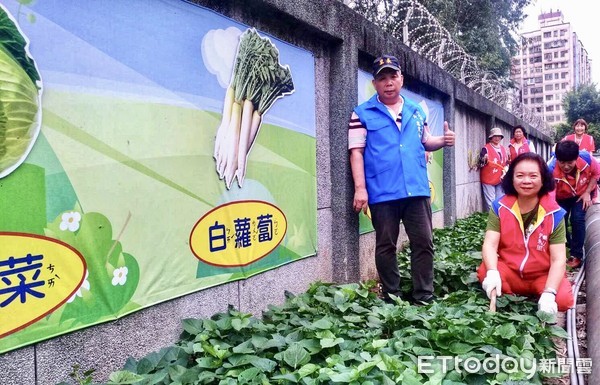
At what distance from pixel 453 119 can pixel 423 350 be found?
601 centimetres

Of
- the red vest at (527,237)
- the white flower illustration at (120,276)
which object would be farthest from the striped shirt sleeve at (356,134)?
the white flower illustration at (120,276)

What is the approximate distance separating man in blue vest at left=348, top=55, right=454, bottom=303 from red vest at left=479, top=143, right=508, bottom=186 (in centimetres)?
510

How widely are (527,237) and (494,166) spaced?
5.34 metres

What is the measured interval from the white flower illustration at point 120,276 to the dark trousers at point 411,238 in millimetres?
2182

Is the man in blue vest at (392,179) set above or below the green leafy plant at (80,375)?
above

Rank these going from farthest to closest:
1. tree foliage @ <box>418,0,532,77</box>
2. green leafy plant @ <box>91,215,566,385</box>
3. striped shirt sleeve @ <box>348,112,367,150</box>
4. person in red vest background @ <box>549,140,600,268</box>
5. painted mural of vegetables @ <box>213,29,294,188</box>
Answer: tree foliage @ <box>418,0,532,77</box> → person in red vest background @ <box>549,140,600,268</box> → striped shirt sleeve @ <box>348,112,367,150</box> → painted mural of vegetables @ <box>213,29,294,188</box> → green leafy plant @ <box>91,215,566,385</box>

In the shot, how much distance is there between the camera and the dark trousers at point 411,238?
4.01 m

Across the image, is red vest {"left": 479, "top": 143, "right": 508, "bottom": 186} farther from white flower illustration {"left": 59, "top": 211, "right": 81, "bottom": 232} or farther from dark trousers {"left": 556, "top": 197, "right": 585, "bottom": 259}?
white flower illustration {"left": 59, "top": 211, "right": 81, "bottom": 232}

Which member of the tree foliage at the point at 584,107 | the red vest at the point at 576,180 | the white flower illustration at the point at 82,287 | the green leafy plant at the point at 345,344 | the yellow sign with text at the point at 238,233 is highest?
the tree foliage at the point at 584,107

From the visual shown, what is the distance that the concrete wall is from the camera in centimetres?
223

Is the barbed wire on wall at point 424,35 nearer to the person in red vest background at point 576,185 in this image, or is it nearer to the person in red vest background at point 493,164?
the person in red vest background at point 493,164

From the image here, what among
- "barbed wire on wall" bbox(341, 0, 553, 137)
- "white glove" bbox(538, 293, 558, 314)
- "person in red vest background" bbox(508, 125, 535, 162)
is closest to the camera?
"white glove" bbox(538, 293, 558, 314)

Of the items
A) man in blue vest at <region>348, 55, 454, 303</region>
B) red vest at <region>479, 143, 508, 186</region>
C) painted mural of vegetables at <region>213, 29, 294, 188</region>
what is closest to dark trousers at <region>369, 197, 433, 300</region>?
man in blue vest at <region>348, 55, 454, 303</region>

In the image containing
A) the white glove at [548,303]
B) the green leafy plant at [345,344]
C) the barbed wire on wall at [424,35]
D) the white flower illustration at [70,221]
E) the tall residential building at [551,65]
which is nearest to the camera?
the white flower illustration at [70,221]
